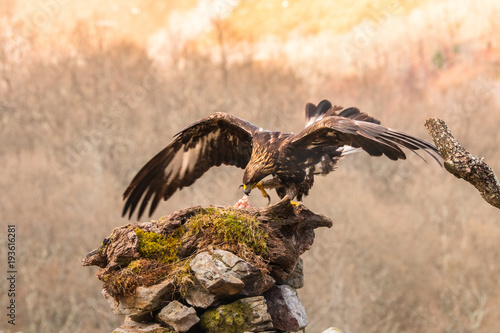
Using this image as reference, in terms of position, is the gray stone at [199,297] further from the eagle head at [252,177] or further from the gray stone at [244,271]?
the eagle head at [252,177]

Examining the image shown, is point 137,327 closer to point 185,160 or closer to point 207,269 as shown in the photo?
point 207,269

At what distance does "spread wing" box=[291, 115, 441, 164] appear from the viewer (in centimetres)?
429

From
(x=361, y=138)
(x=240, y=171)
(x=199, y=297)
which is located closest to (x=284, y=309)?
(x=199, y=297)

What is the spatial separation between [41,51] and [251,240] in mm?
20990

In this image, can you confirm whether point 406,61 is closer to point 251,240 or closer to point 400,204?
point 400,204

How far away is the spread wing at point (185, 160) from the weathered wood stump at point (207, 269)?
1362mm

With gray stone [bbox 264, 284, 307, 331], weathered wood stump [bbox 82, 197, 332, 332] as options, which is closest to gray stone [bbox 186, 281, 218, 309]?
weathered wood stump [bbox 82, 197, 332, 332]

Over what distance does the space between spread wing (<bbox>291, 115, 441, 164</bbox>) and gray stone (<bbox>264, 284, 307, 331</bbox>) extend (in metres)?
1.36

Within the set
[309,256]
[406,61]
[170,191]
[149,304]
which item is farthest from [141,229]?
[406,61]

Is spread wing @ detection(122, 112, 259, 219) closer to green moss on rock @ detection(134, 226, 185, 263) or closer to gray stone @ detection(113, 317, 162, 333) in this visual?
green moss on rock @ detection(134, 226, 185, 263)

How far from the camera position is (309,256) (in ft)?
70.3

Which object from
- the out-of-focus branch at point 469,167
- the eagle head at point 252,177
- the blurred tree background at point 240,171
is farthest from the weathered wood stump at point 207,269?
the blurred tree background at point 240,171

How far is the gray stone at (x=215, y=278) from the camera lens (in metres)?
4.04

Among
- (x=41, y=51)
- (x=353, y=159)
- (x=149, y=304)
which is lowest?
(x=149, y=304)
